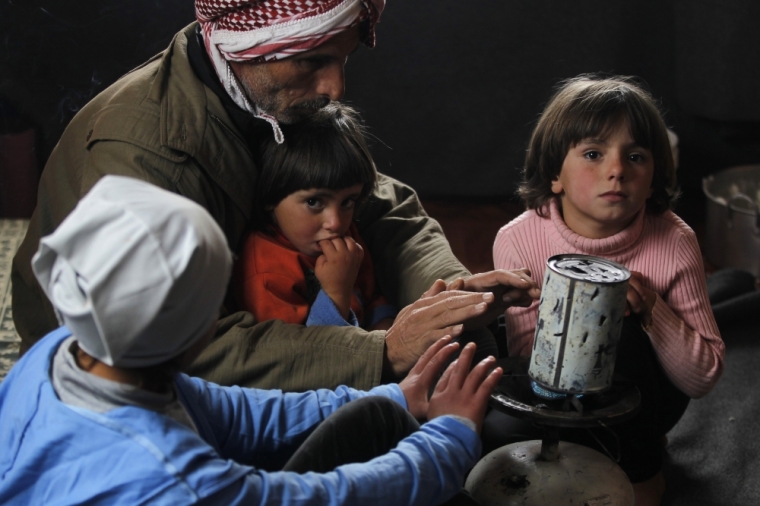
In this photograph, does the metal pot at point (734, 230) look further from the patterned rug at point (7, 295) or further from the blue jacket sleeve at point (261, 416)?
the patterned rug at point (7, 295)

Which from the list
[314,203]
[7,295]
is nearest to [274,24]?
[314,203]

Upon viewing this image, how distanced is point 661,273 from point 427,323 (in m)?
0.52

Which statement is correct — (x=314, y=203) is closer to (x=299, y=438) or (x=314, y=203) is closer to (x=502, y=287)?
(x=502, y=287)

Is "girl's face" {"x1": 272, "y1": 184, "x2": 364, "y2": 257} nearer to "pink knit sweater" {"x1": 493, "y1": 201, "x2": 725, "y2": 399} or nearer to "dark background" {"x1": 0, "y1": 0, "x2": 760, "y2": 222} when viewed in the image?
"pink knit sweater" {"x1": 493, "y1": 201, "x2": 725, "y2": 399}

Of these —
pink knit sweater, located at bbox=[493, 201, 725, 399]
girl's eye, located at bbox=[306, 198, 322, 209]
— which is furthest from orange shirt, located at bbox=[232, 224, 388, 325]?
pink knit sweater, located at bbox=[493, 201, 725, 399]

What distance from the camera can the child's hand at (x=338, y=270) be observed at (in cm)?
177

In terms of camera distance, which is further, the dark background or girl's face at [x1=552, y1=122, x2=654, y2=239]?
the dark background

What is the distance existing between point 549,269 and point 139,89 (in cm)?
91

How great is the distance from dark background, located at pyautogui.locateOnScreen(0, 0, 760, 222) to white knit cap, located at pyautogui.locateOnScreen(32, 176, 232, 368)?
2752 mm

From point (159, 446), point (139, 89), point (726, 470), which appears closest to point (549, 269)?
point (159, 446)

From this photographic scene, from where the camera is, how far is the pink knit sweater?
1.67m

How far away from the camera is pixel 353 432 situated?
1.23 meters

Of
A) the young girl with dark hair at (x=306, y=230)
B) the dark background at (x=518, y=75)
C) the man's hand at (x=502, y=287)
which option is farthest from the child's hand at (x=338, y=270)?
the dark background at (x=518, y=75)

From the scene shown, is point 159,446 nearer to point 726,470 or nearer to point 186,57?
point 186,57
